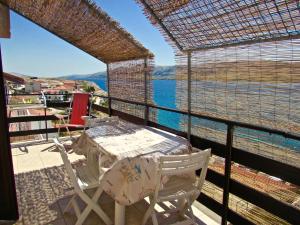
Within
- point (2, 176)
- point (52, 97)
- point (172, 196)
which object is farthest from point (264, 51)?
point (52, 97)

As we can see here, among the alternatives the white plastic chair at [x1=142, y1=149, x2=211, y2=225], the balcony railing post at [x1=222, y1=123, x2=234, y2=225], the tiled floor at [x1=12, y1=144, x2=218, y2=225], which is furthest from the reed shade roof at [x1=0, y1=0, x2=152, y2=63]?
the white plastic chair at [x1=142, y1=149, x2=211, y2=225]

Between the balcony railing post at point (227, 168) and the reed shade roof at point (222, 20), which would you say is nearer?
the reed shade roof at point (222, 20)

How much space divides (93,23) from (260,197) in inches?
138

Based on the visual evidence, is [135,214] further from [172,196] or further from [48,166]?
[48,166]

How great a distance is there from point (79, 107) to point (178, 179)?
3379 mm

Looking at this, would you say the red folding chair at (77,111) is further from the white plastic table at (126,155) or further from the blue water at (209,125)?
the white plastic table at (126,155)

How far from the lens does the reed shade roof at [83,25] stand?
3.91 metres

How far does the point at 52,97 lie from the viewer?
19.5 ft

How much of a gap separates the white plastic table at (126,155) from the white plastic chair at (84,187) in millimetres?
118

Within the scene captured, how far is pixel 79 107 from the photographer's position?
5.18 metres

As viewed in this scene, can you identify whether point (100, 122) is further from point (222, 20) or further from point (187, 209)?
point (222, 20)

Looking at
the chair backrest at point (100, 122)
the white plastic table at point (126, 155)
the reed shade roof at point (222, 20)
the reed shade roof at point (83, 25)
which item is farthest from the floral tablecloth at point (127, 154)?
the reed shade roof at point (83, 25)

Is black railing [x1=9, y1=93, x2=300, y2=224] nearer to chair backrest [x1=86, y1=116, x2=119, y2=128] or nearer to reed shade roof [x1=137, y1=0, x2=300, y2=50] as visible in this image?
reed shade roof [x1=137, y1=0, x2=300, y2=50]

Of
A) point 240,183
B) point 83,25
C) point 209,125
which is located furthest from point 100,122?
point 240,183
